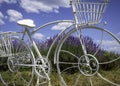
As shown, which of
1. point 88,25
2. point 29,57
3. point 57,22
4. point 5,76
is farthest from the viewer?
point 5,76

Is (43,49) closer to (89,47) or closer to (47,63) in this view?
(89,47)

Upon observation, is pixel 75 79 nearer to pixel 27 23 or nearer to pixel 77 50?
pixel 77 50

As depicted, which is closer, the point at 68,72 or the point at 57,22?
the point at 57,22

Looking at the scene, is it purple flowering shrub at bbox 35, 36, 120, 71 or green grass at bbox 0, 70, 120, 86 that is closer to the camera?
green grass at bbox 0, 70, 120, 86

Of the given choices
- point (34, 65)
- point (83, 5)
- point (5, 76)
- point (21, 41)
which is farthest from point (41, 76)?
point (5, 76)

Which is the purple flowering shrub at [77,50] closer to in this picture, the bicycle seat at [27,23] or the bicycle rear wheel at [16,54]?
the bicycle rear wheel at [16,54]

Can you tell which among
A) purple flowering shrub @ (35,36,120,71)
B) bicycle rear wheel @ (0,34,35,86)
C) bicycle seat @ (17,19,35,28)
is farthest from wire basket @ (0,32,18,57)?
purple flowering shrub @ (35,36,120,71)

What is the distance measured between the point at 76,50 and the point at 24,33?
5.68ft

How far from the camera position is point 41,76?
5000 mm

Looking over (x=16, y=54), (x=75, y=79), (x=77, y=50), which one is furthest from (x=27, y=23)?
(x=77, y=50)

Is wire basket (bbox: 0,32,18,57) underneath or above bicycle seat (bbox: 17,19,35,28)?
underneath

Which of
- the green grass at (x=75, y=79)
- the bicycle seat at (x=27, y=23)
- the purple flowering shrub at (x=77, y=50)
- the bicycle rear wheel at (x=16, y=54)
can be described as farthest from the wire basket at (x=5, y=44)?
the purple flowering shrub at (x=77, y=50)

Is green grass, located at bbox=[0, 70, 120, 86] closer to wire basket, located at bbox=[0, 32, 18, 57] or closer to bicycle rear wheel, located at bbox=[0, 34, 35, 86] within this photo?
bicycle rear wheel, located at bbox=[0, 34, 35, 86]

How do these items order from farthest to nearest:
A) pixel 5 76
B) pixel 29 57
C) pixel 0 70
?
pixel 0 70 → pixel 5 76 → pixel 29 57
